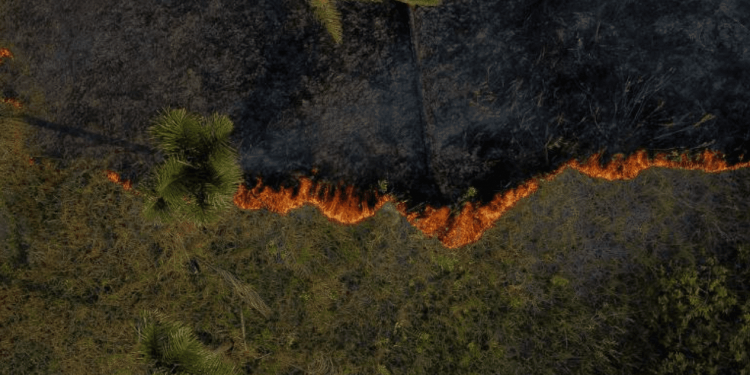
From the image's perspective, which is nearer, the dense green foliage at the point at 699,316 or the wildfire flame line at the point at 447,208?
the dense green foliage at the point at 699,316

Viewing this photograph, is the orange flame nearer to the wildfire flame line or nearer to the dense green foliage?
the wildfire flame line

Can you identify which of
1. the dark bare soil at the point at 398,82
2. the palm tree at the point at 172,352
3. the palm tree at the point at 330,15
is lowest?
the palm tree at the point at 172,352

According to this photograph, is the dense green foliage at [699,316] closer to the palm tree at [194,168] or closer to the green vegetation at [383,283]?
the green vegetation at [383,283]

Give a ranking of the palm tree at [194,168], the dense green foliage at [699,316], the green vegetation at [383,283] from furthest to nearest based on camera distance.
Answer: the green vegetation at [383,283] < the dense green foliage at [699,316] < the palm tree at [194,168]

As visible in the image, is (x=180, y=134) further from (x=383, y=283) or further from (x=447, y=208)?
(x=447, y=208)

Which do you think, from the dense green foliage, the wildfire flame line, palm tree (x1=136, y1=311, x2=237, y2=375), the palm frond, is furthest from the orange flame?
palm tree (x1=136, y1=311, x2=237, y2=375)

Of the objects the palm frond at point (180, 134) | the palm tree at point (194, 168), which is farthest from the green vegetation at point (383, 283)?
the palm frond at point (180, 134)

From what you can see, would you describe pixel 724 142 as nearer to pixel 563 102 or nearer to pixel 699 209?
pixel 699 209

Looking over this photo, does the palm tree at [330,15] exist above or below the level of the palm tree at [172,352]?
above
